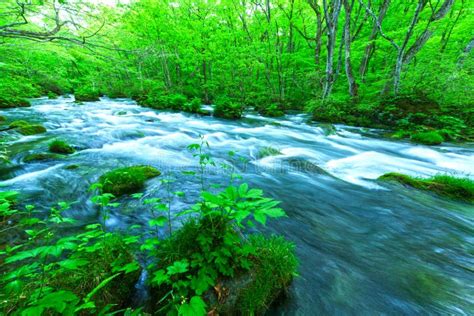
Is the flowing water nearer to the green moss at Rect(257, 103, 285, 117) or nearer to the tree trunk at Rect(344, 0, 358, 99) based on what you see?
the tree trunk at Rect(344, 0, 358, 99)

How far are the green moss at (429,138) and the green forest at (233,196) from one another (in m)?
0.08

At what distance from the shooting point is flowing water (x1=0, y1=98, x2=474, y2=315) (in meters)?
2.28

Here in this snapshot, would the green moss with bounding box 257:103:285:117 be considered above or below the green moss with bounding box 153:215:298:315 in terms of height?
below

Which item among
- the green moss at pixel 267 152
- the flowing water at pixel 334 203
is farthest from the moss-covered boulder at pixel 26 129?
the green moss at pixel 267 152

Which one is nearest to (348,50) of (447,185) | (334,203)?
(447,185)

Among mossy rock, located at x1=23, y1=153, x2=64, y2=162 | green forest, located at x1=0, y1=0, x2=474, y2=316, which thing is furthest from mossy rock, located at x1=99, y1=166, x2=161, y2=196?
mossy rock, located at x1=23, y1=153, x2=64, y2=162

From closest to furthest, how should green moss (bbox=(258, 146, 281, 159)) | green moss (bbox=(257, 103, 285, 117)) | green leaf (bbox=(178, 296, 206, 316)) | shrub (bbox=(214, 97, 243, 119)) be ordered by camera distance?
green leaf (bbox=(178, 296, 206, 316)) < green moss (bbox=(258, 146, 281, 159)) < shrub (bbox=(214, 97, 243, 119)) < green moss (bbox=(257, 103, 285, 117))

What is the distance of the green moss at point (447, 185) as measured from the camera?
14.5ft

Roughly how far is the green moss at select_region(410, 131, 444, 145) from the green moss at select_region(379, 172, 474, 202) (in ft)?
15.2

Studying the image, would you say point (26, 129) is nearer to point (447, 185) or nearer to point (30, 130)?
point (30, 130)

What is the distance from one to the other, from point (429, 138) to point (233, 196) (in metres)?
10.3

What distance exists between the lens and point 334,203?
14.1ft

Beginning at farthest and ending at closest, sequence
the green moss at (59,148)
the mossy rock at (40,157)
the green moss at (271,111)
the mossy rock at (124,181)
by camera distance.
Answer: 1. the green moss at (271,111)
2. the green moss at (59,148)
3. the mossy rock at (40,157)
4. the mossy rock at (124,181)

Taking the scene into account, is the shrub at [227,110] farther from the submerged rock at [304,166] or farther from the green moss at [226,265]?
the green moss at [226,265]
